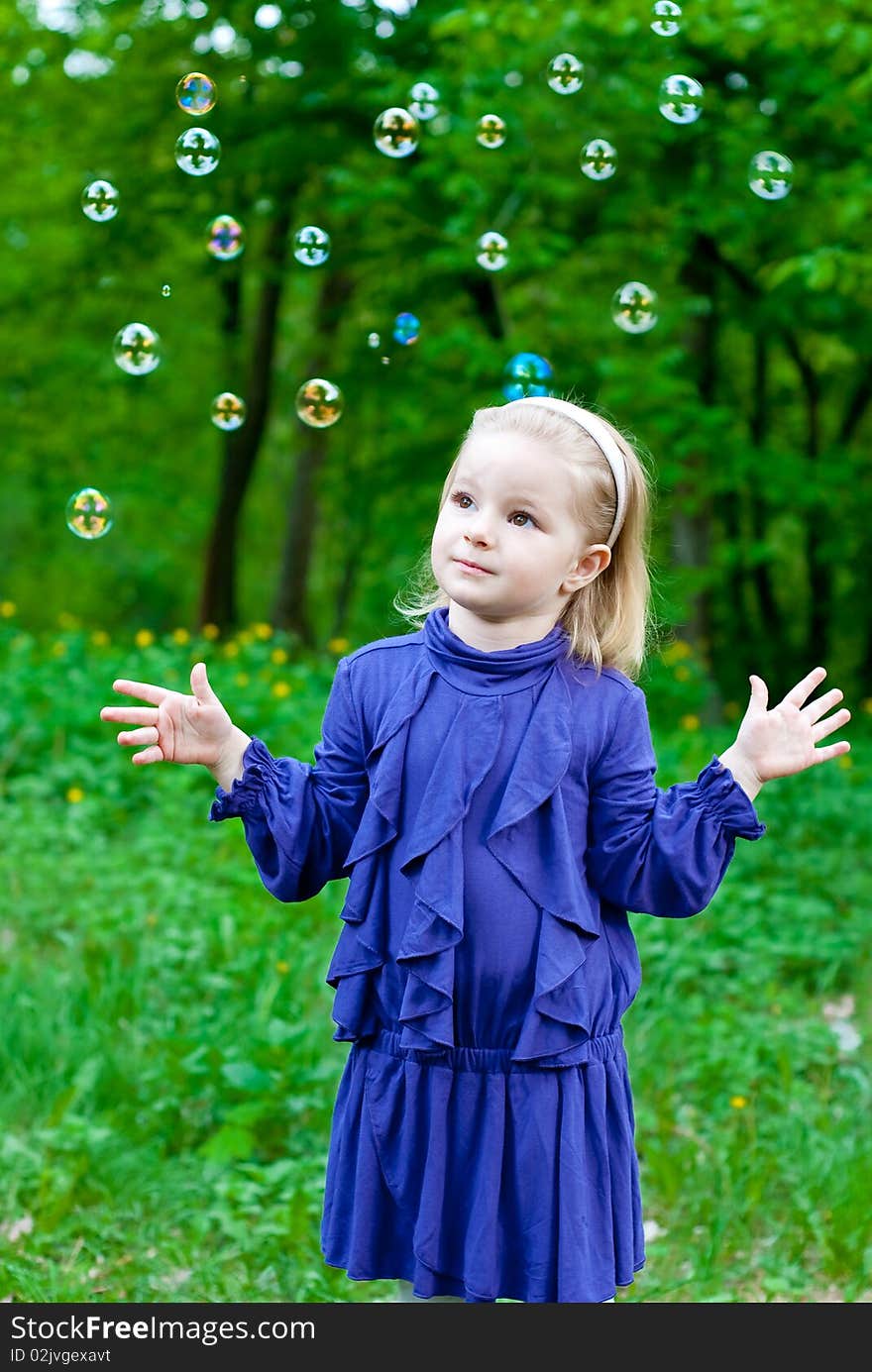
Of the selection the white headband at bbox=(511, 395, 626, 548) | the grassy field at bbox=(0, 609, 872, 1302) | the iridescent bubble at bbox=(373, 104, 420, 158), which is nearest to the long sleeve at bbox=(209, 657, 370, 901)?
the white headband at bbox=(511, 395, 626, 548)

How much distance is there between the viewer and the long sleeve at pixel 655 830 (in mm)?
1948

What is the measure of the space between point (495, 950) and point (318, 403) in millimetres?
1851

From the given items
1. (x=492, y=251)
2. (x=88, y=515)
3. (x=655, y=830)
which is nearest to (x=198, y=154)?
(x=492, y=251)

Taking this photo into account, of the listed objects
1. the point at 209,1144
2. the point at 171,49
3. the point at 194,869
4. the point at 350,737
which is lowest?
the point at 209,1144

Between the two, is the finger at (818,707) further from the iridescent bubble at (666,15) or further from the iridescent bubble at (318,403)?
the iridescent bubble at (666,15)

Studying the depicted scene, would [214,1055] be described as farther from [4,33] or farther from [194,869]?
[4,33]

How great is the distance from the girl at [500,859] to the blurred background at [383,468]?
556 mm

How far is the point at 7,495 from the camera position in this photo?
21.2 m

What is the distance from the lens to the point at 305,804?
207 centimetres

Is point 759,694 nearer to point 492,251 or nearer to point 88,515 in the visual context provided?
point 88,515

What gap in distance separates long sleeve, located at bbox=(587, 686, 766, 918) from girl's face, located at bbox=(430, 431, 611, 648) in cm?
24
